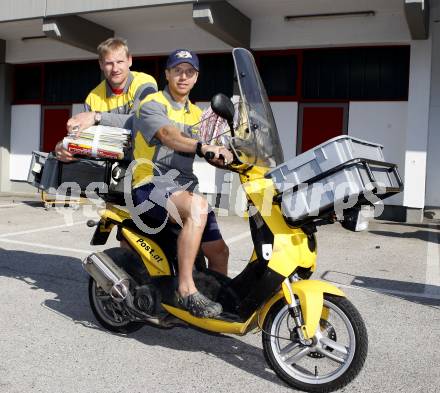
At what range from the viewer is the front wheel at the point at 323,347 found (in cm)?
279

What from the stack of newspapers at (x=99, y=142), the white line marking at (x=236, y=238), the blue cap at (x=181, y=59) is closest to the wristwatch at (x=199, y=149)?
the blue cap at (x=181, y=59)

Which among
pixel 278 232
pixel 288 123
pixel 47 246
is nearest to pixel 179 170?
pixel 278 232

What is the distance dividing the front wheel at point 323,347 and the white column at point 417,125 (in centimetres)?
800

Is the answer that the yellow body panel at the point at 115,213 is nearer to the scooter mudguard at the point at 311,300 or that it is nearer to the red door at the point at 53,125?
the scooter mudguard at the point at 311,300

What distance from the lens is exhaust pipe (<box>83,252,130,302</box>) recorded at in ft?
11.4

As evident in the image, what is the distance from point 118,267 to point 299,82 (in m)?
8.85

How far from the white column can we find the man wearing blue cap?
760 centimetres

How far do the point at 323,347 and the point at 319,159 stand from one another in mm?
1017

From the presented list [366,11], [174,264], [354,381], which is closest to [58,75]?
[366,11]

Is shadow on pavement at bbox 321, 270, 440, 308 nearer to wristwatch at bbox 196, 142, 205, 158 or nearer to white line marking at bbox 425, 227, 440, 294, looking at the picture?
white line marking at bbox 425, 227, 440, 294

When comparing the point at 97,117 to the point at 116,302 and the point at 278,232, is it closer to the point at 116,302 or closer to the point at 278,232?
the point at 116,302

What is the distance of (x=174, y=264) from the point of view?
348 centimetres

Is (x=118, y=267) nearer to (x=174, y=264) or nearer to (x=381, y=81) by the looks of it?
(x=174, y=264)

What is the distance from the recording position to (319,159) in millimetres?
2795
